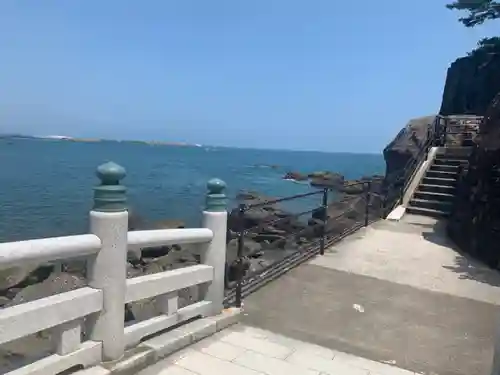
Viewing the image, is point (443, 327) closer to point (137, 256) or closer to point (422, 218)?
point (422, 218)

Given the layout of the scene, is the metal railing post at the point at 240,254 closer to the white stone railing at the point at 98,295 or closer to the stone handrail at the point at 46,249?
the white stone railing at the point at 98,295

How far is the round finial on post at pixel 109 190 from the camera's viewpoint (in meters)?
3.12

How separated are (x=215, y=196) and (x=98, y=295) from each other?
1546 millimetres

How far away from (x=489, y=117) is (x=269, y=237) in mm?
8466

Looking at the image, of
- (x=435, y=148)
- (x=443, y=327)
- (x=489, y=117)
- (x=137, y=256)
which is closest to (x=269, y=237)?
(x=137, y=256)

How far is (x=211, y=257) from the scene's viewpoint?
14.3 ft

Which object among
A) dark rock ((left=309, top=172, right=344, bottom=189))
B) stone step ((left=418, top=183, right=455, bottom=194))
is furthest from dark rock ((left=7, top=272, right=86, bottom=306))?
dark rock ((left=309, top=172, right=344, bottom=189))

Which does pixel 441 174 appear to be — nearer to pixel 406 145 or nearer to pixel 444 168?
pixel 444 168

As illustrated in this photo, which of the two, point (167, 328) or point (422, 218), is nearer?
point (167, 328)

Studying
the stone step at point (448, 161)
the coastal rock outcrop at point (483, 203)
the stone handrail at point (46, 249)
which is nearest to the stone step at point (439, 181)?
the stone step at point (448, 161)

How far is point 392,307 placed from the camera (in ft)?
17.7

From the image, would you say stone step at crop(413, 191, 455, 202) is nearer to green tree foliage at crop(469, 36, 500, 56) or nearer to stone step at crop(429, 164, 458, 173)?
stone step at crop(429, 164, 458, 173)

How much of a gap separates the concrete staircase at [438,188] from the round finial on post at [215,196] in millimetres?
9400

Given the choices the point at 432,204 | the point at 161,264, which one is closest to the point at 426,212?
the point at 432,204
